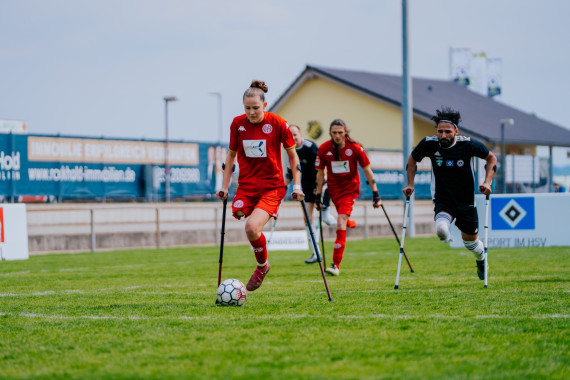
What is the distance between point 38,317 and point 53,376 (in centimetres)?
282

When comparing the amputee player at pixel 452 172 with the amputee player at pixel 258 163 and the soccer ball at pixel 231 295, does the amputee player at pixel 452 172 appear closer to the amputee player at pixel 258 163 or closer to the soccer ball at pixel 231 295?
the amputee player at pixel 258 163

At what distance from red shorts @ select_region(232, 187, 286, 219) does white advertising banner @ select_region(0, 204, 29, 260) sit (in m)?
10.5

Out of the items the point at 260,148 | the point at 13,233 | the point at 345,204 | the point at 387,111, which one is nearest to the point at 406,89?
the point at 13,233

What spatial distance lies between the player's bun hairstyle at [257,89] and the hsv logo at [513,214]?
36.3 feet

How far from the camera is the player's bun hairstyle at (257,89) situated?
27.8 ft

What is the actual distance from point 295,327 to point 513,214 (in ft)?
42.4

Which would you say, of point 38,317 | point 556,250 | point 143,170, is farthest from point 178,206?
point 38,317

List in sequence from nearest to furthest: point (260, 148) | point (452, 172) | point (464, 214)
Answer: point (260, 148)
point (452, 172)
point (464, 214)

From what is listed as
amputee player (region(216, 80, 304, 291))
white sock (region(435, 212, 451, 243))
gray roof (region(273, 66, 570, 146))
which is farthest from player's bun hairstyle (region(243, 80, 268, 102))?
gray roof (region(273, 66, 570, 146))

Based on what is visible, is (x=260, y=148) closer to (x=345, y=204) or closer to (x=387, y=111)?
(x=345, y=204)

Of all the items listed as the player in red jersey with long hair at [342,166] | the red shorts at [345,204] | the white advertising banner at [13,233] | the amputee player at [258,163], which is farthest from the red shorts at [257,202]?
the white advertising banner at [13,233]

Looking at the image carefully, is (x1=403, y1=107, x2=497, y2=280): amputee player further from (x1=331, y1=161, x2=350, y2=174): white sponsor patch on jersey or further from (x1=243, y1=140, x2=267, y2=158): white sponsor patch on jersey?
(x1=331, y1=161, x2=350, y2=174): white sponsor patch on jersey

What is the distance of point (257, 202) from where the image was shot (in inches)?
350

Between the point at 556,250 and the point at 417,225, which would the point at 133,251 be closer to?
the point at 556,250
